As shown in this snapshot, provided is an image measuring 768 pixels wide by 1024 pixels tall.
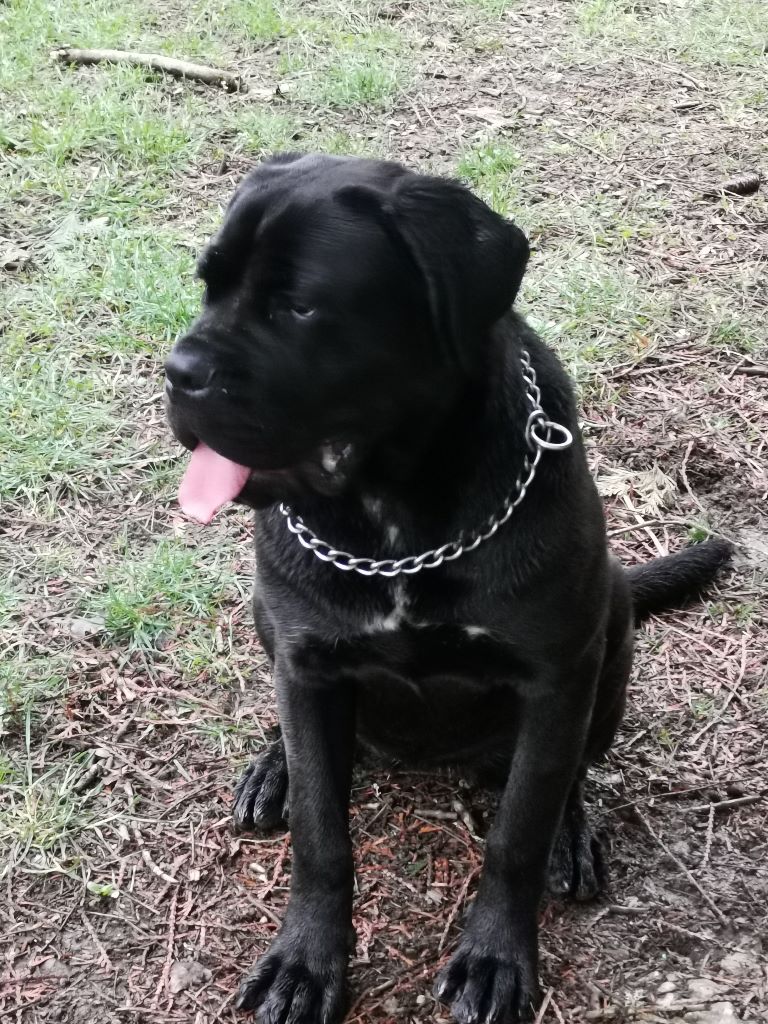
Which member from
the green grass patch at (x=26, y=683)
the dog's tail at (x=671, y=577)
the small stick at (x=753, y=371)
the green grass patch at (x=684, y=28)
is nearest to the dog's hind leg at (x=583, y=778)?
the dog's tail at (x=671, y=577)

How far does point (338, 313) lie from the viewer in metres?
2.13

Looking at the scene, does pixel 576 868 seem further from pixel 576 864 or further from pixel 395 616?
pixel 395 616

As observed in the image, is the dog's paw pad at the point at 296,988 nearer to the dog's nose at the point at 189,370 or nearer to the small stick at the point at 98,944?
the small stick at the point at 98,944

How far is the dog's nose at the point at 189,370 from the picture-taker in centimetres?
216

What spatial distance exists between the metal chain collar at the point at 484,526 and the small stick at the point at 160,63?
445 centimetres

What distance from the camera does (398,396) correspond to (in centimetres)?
221

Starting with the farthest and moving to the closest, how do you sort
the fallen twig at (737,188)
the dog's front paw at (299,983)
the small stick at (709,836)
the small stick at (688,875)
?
the fallen twig at (737,188)
the small stick at (709,836)
the small stick at (688,875)
the dog's front paw at (299,983)

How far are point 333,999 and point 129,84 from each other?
5034 mm

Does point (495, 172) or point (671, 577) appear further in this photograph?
point (495, 172)

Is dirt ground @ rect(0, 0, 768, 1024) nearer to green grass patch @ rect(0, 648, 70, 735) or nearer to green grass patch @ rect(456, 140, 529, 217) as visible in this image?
green grass patch @ rect(0, 648, 70, 735)

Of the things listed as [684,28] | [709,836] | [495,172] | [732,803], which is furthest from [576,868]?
[684,28]

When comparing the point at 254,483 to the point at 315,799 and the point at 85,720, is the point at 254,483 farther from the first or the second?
the point at 85,720

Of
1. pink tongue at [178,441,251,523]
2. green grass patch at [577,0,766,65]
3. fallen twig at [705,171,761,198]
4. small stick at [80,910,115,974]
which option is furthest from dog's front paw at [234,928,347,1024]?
green grass patch at [577,0,766,65]

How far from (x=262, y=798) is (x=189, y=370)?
1.29 meters
